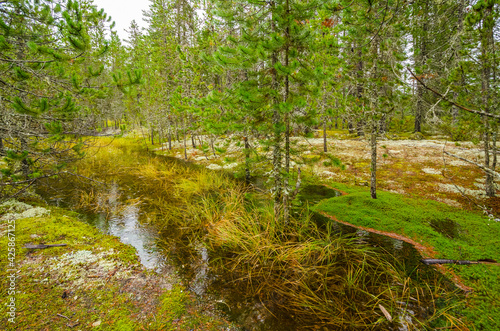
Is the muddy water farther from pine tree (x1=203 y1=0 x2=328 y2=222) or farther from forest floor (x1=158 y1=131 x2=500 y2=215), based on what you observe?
forest floor (x1=158 y1=131 x2=500 y2=215)

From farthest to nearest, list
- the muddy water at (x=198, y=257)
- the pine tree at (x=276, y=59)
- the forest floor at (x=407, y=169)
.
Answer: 1. the forest floor at (x=407, y=169)
2. the pine tree at (x=276, y=59)
3. the muddy water at (x=198, y=257)

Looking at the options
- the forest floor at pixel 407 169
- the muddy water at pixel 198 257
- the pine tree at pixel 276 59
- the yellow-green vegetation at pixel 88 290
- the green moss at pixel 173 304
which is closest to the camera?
the yellow-green vegetation at pixel 88 290

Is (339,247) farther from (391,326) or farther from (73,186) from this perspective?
(73,186)

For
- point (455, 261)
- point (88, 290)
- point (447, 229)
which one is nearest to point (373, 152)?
point (447, 229)

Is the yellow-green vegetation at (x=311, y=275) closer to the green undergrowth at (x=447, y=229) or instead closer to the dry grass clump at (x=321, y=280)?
the dry grass clump at (x=321, y=280)

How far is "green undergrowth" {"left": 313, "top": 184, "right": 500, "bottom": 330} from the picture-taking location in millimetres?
3985

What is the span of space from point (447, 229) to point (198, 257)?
7.83m

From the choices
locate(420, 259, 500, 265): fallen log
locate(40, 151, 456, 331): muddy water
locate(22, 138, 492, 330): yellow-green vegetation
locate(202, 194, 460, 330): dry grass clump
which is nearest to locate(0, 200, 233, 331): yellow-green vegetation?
locate(22, 138, 492, 330): yellow-green vegetation

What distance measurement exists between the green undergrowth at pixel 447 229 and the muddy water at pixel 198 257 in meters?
0.69

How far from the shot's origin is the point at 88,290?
13.2 feet

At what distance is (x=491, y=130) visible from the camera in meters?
7.13

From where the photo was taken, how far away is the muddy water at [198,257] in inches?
154

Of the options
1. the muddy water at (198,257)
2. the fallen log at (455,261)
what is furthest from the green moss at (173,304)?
the fallen log at (455,261)

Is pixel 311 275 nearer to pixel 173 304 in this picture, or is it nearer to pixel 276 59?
pixel 173 304
